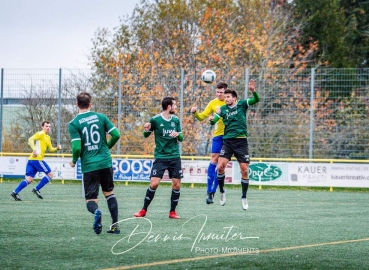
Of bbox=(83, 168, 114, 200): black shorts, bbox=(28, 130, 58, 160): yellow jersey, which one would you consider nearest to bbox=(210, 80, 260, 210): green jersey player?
bbox=(83, 168, 114, 200): black shorts

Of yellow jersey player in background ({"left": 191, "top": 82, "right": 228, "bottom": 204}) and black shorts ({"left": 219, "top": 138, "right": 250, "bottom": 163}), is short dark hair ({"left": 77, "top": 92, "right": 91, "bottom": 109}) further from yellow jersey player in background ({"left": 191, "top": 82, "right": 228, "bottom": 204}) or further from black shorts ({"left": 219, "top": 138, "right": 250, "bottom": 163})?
yellow jersey player in background ({"left": 191, "top": 82, "right": 228, "bottom": 204})

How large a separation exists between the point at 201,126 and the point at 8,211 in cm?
1457

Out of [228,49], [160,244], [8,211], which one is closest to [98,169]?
[160,244]

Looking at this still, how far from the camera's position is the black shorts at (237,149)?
13.6 meters

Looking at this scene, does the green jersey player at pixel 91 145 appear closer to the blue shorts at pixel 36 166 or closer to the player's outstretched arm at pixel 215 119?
the player's outstretched arm at pixel 215 119

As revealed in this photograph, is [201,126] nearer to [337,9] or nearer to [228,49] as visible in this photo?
[228,49]

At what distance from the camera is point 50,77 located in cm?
2806

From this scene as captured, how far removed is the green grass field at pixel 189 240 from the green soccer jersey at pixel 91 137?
957 millimetres

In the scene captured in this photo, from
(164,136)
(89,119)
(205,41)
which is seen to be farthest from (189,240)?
(205,41)

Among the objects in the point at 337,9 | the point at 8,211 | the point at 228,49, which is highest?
the point at 337,9

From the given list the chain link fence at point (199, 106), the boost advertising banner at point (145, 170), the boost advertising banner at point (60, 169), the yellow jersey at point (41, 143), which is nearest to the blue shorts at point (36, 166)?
the yellow jersey at point (41, 143)

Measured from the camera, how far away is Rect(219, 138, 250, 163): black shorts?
44.8 feet

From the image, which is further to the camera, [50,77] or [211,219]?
[50,77]

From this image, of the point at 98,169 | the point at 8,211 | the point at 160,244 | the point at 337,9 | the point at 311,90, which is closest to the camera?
the point at 160,244
